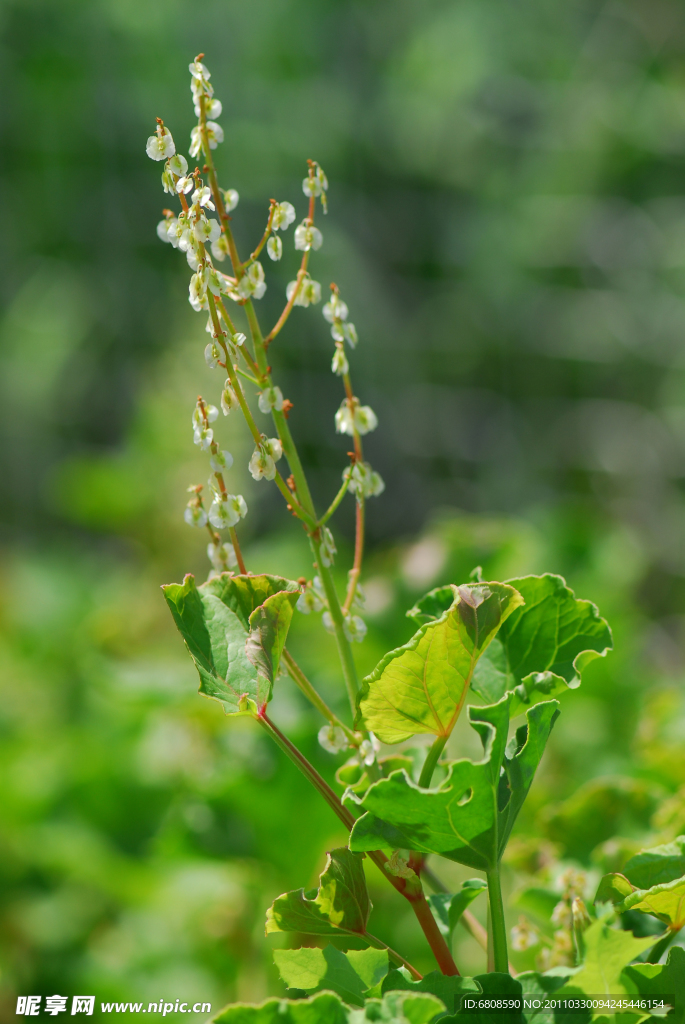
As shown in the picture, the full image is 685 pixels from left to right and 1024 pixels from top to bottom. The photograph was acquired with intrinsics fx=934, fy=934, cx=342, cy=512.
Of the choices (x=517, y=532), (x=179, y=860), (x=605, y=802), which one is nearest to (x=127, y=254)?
(x=517, y=532)

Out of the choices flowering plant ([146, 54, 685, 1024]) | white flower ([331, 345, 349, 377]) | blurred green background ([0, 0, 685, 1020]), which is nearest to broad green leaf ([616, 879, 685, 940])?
flowering plant ([146, 54, 685, 1024])

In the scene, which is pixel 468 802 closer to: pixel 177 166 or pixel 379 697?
pixel 379 697

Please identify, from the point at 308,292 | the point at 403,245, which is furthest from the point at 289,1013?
the point at 403,245

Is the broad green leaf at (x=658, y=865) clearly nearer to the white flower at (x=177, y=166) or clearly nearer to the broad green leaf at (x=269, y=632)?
the broad green leaf at (x=269, y=632)

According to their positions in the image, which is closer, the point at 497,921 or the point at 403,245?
the point at 497,921

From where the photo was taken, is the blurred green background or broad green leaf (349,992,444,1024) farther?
the blurred green background

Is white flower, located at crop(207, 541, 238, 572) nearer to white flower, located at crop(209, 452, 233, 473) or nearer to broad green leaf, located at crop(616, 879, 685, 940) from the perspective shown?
white flower, located at crop(209, 452, 233, 473)
